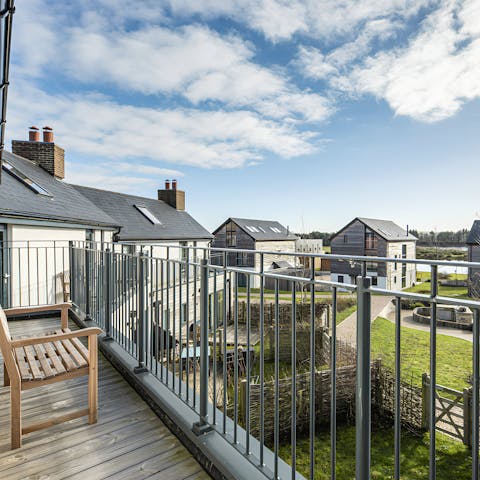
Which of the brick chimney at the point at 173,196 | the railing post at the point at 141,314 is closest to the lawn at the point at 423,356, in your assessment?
the railing post at the point at 141,314

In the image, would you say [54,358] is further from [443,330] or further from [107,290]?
[443,330]

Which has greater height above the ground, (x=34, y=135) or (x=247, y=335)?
(x=34, y=135)

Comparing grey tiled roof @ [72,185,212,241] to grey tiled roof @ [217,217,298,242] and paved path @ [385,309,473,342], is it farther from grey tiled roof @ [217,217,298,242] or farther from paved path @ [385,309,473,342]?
paved path @ [385,309,473,342]

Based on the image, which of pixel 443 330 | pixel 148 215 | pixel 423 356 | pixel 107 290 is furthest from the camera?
pixel 148 215

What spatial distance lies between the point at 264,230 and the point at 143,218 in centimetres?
1730

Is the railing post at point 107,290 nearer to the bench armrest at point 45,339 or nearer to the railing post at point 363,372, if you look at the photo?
the bench armrest at point 45,339

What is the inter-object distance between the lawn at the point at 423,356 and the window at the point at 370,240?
52.8 ft

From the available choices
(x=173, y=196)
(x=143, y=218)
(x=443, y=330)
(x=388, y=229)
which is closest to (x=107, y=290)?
(x=443, y=330)

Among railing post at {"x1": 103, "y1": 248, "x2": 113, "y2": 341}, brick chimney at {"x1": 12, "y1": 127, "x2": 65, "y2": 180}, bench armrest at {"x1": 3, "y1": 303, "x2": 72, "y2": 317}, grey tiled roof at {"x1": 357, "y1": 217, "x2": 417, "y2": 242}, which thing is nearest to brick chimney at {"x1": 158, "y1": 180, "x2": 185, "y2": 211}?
brick chimney at {"x1": 12, "y1": 127, "x2": 65, "y2": 180}

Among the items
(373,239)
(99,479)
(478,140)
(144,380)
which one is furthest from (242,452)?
(478,140)

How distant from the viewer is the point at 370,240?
100ft

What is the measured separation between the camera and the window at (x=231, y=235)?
3108 centimetres

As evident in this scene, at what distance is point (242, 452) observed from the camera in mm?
1905

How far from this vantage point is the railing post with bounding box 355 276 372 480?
123 centimetres
